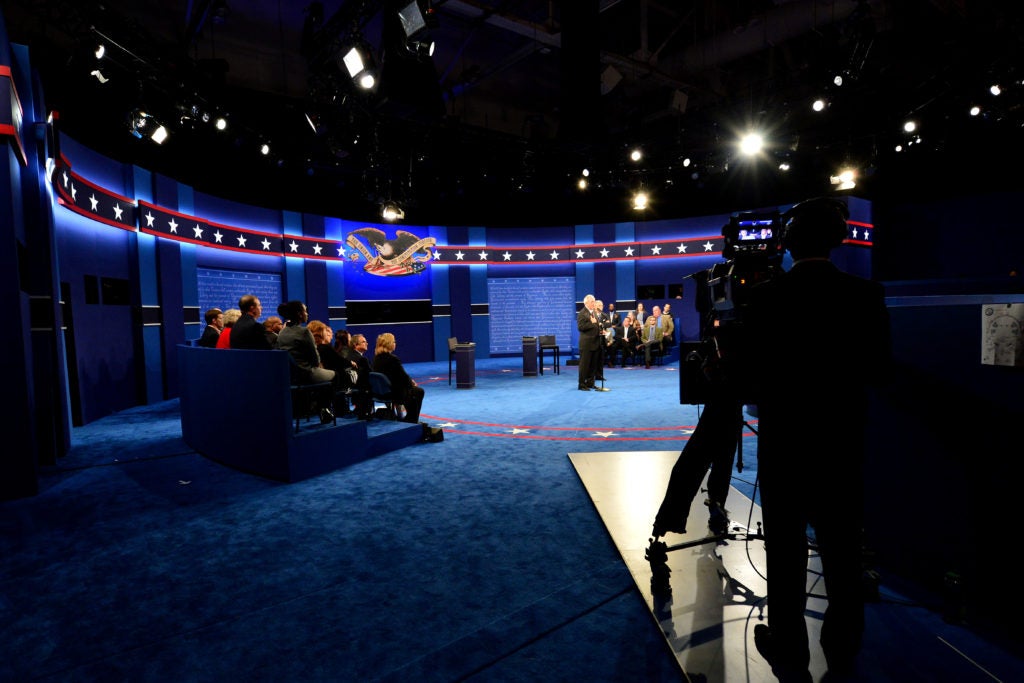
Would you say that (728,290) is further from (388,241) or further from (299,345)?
(388,241)

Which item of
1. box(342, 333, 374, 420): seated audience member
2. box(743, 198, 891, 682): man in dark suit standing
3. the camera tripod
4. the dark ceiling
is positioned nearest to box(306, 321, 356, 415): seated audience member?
box(342, 333, 374, 420): seated audience member

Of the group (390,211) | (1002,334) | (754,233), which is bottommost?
(1002,334)

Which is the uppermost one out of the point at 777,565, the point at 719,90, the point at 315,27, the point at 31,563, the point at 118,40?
the point at 719,90

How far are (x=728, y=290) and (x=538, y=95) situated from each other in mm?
12001

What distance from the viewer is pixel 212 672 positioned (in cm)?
204

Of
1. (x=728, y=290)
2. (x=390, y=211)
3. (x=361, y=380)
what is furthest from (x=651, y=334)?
(x=728, y=290)

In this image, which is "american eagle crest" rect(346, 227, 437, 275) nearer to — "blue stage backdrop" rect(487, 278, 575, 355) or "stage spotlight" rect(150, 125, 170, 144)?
"blue stage backdrop" rect(487, 278, 575, 355)

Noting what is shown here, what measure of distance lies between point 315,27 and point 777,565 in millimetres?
8968

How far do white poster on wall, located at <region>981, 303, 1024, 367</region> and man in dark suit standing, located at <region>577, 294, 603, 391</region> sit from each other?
692cm

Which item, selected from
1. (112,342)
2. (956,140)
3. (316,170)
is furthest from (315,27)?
(956,140)

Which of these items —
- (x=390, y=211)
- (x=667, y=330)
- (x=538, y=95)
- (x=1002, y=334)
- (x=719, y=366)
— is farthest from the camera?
(x=667, y=330)

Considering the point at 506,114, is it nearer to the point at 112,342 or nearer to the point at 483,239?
the point at 483,239

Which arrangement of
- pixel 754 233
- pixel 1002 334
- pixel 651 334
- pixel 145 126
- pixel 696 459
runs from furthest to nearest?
1. pixel 651 334
2. pixel 145 126
3. pixel 754 233
4. pixel 696 459
5. pixel 1002 334

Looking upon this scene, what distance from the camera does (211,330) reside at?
22.9 ft
